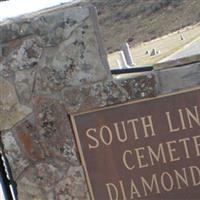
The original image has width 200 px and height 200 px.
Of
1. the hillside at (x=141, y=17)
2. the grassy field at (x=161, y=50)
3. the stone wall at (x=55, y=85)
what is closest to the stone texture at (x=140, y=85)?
the stone wall at (x=55, y=85)

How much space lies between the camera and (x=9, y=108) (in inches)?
222

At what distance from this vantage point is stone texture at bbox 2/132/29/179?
5.73m

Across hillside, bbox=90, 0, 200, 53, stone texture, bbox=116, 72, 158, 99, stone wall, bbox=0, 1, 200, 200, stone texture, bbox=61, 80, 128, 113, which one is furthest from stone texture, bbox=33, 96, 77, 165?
hillside, bbox=90, 0, 200, 53

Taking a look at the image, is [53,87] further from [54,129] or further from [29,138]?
[29,138]

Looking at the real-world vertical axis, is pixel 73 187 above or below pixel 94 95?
below

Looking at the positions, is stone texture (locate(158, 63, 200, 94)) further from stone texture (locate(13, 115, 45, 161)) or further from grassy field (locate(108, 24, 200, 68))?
grassy field (locate(108, 24, 200, 68))

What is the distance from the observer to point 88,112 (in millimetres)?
5574

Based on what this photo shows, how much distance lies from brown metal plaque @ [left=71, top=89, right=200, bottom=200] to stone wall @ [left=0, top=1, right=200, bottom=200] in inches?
3.3

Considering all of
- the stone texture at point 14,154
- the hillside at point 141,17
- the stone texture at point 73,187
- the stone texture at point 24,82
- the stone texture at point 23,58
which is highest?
the stone texture at point 23,58

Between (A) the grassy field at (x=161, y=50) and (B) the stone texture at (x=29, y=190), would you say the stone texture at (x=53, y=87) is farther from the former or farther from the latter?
(A) the grassy field at (x=161, y=50)

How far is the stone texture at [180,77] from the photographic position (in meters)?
5.46

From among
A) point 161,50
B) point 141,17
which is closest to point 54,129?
point 161,50

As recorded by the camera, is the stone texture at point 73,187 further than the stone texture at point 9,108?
Yes

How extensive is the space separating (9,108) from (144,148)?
107 cm
